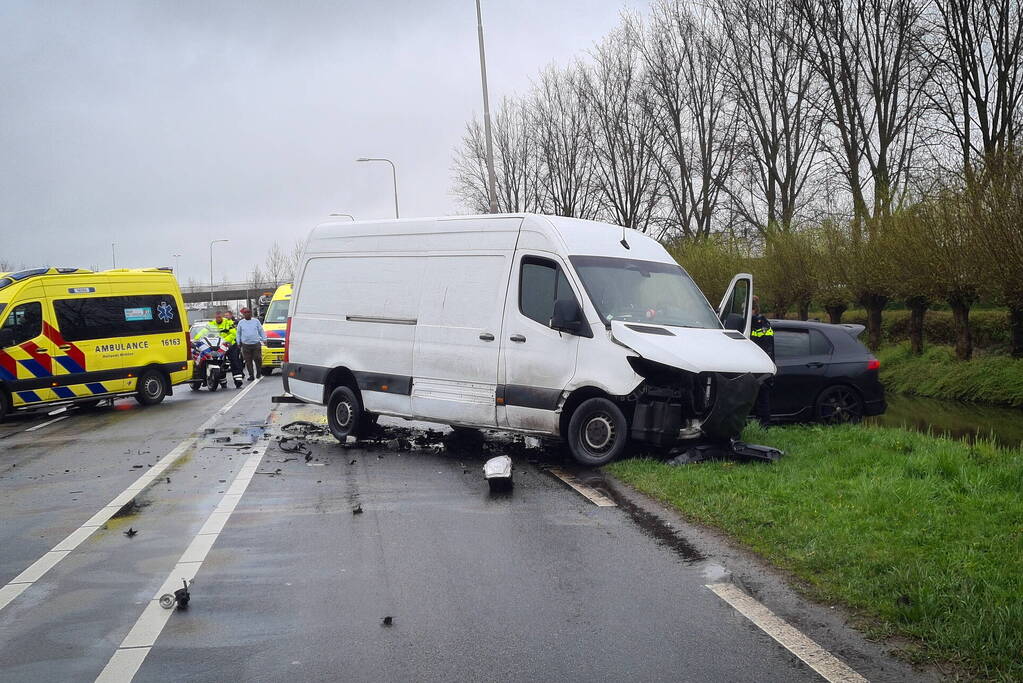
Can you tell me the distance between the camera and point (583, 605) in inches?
203

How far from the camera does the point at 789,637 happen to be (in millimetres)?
4598

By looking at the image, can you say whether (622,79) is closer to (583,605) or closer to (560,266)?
(560,266)

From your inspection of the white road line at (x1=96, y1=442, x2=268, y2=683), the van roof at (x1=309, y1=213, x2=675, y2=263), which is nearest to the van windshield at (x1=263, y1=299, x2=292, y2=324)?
the van roof at (x1=309, y1=213, x2=675, y2=263)

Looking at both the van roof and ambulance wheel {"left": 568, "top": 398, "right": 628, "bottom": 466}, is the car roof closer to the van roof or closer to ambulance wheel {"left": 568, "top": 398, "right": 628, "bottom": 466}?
the van roof

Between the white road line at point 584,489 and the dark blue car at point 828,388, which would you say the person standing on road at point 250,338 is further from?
the white road line at point 584,489

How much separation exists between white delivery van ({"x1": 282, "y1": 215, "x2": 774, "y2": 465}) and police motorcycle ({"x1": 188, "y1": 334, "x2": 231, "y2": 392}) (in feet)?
33.7

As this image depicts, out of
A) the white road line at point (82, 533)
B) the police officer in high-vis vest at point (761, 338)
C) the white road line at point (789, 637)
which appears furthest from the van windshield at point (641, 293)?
the white road line at point (82, 533)

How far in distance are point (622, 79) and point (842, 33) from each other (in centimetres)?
1666

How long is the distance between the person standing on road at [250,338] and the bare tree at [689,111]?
21.7 meters

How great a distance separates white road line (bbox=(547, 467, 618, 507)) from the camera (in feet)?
25.9

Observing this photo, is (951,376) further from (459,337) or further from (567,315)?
(567,315)

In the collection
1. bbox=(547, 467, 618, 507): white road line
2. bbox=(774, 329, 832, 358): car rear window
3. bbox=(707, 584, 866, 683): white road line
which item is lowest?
bbox=(547, 467, 618, 507): white road line

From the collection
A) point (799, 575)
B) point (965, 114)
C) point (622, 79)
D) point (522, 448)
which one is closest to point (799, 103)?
point (965, 114)

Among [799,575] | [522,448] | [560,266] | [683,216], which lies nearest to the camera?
[799,575]
